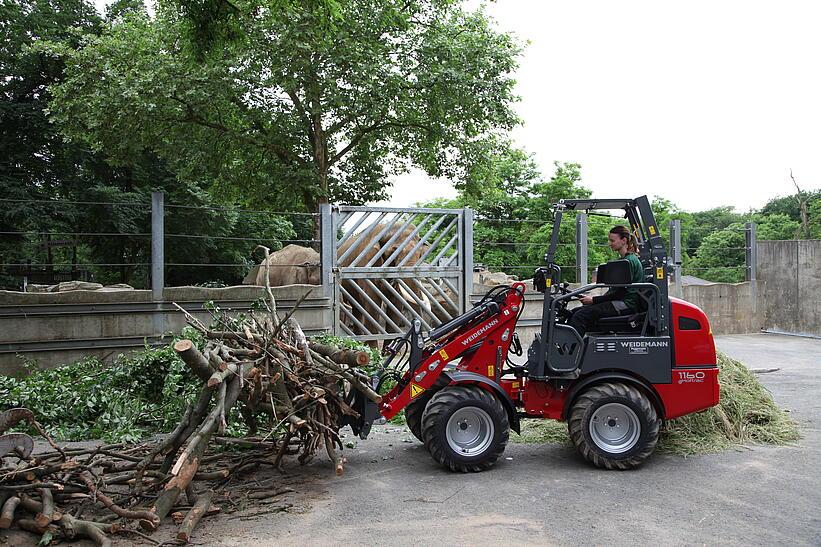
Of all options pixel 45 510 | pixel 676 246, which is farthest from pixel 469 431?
pixel 676 246

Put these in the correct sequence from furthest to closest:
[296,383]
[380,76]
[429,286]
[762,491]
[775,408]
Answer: [380,76], [429,286], [775,408], [296,383], [762,491]

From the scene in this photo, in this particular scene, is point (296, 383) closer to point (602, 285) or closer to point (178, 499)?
point (178, 499)

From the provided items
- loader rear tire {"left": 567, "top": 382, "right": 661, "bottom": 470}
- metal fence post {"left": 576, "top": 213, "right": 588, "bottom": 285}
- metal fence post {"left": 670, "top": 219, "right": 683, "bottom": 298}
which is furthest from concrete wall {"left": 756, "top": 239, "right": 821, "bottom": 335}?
loader rear tire {"left": 567, "top": 382, "right": 661, "bottom": 470}

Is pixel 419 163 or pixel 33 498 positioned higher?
pixel 419 163

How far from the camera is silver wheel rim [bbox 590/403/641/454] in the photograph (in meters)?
6.40

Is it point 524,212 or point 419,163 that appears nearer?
point 419,163

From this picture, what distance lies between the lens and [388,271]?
12.4 m

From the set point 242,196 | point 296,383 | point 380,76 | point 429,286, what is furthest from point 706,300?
point 296,383

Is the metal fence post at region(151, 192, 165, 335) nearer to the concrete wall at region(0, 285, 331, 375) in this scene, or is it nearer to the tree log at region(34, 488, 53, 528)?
the concrete wall at region(0, 285, 331, 375)

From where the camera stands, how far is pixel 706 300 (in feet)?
59.9

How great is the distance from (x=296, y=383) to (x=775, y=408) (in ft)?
17.5

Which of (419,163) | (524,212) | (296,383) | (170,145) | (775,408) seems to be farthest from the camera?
(524,212)

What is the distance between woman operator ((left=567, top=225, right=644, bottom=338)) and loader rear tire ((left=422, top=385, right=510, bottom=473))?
116cm

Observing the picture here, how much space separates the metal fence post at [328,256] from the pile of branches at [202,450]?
A: 431 cm
